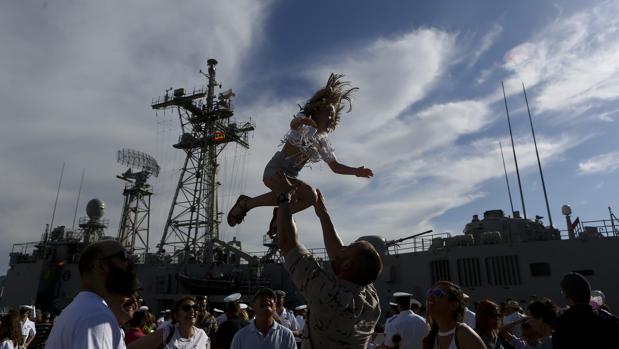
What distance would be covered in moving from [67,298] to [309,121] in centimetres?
3211

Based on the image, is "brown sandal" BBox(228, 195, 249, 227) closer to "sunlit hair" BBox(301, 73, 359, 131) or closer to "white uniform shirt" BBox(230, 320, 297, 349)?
"sunlit hair" BBox(301, 73, 359, 131)

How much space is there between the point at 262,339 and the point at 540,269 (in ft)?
58.6

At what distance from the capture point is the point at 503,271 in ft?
62.0

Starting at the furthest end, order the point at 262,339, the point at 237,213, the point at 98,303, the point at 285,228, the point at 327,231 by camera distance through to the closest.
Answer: the point at 262,339, the point at 237,213, the point at 327,231, the point at 285,228, the point at 98,303

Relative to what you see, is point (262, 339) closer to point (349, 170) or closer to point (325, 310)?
point (349, 170)

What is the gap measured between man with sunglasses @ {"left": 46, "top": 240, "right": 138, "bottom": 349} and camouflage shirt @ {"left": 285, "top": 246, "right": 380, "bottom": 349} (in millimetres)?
969

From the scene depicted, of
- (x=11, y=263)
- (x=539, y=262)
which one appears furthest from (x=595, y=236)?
(x=11, y=263)

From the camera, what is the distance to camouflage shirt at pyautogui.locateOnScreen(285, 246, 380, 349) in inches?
82.0

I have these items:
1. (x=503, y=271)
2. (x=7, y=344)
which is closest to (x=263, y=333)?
(x=7, y=344)

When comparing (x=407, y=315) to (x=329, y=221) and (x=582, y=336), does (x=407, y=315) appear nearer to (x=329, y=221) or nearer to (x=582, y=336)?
(x=582, y=336)

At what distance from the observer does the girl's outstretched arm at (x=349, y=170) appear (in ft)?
10.8

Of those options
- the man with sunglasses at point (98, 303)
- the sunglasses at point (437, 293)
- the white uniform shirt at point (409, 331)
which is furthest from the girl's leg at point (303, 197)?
the white uniform shirt at point (409, 331)

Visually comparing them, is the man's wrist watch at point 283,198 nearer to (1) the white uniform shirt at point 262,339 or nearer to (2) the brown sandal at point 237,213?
(2) the brown sandal at point 237,213

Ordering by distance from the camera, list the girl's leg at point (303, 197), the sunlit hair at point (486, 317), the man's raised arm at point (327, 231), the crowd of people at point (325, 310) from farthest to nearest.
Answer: the sunlit hair at point (486, 317) < the girl's leg at point (303, 197) < the man's raised arm at point (327, 231) < the crowd of people at point (325, 310)
